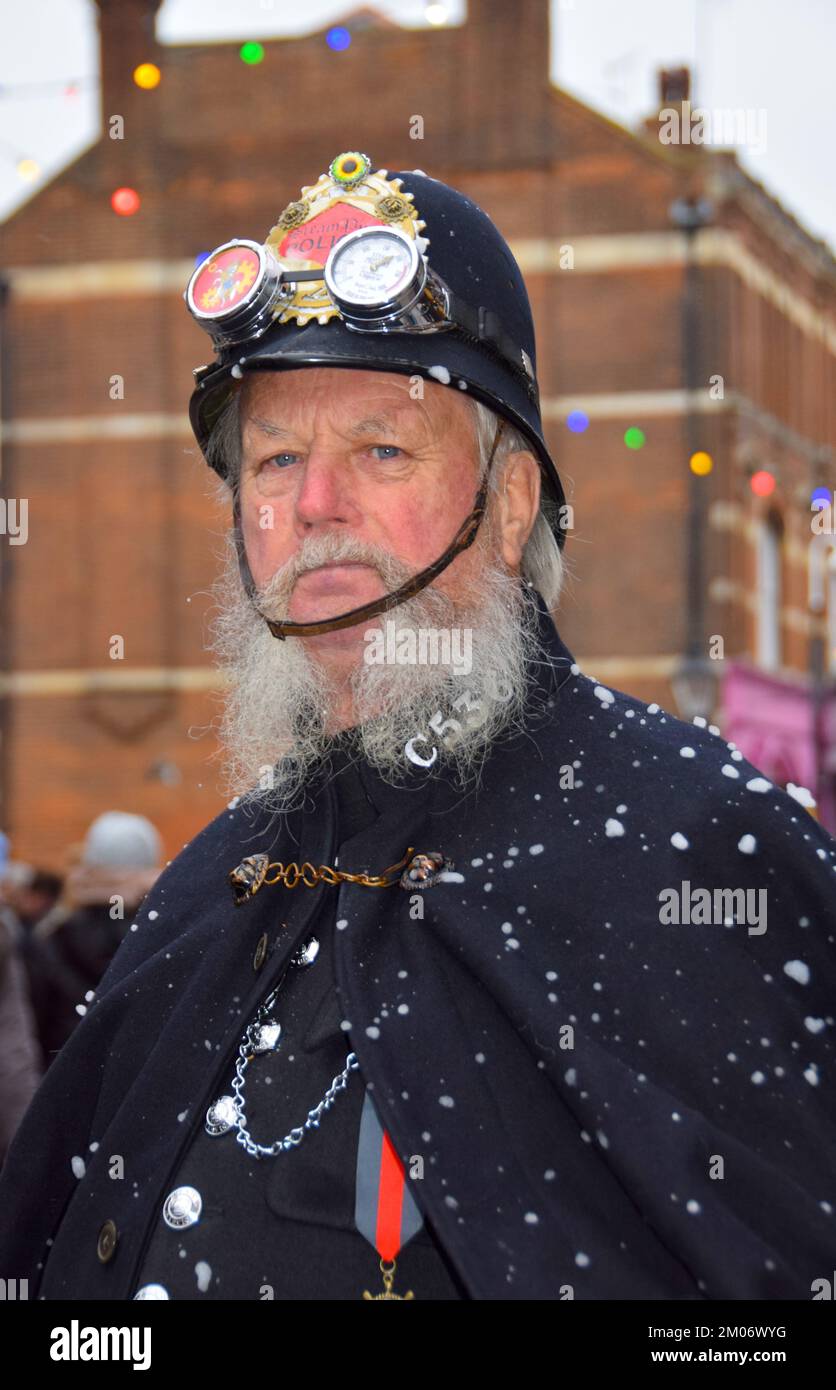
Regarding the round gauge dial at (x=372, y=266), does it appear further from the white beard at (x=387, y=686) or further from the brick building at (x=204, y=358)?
the brick building at (x=204, y=358)

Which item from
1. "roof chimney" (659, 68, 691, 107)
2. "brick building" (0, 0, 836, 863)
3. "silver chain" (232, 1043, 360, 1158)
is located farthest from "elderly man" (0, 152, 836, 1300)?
"roof chimney" (659, 68, 691, 107)

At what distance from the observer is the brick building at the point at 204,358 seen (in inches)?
803

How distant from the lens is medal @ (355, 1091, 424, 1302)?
240 centimetres

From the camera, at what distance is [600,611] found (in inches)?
800

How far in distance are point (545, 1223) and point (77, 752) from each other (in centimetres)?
1921

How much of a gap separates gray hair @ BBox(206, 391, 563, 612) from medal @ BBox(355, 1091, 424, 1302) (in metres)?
1.11

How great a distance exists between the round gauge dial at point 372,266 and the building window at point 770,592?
68.7ft

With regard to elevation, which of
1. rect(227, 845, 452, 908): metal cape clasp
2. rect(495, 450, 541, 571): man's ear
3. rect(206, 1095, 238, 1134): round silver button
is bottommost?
rect(206, 1095, 238, 1134): round silver button

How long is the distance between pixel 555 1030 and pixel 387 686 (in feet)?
2.24

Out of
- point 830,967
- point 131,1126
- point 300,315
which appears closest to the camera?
point 830,967

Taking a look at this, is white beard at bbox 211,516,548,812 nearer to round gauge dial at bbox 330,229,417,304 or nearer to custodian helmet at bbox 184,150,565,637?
custodian helmet at bbox 184,150,565,637

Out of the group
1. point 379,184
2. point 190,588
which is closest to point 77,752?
point 190,588

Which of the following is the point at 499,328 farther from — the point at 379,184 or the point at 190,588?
the point at 190,588

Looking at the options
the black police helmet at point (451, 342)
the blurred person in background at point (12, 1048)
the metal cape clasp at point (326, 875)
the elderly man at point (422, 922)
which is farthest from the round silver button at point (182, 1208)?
the blurred person in background at point (12, 1048)
